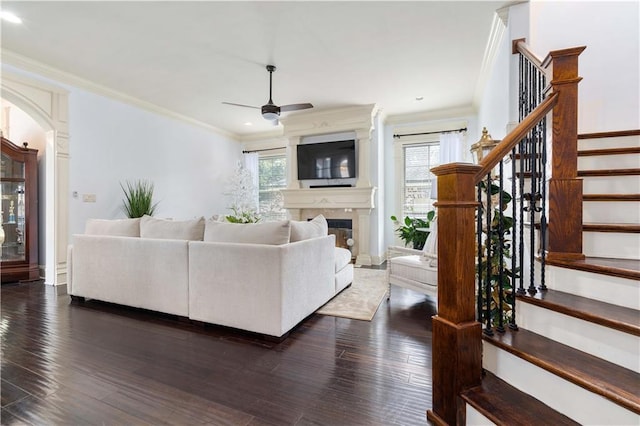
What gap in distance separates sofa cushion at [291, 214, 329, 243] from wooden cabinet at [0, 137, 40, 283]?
410cm

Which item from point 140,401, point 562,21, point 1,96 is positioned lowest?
point 140,401

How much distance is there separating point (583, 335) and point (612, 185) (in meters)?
1.37

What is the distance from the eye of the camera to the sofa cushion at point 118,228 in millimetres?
3068

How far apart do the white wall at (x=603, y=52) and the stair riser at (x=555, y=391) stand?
264 cm

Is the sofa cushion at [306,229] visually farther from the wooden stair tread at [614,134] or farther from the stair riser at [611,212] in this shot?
the wooden stair tread at [614,134]

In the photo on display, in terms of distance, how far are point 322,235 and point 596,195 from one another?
7.08ft

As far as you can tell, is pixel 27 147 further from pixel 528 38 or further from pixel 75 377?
pixel 528 38

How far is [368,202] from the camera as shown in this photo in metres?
5.30

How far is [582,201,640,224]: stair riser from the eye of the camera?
1844mm

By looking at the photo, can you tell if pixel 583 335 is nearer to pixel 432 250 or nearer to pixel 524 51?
pixel 432 250

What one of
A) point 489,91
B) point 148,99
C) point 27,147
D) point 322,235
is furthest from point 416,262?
point 27,147

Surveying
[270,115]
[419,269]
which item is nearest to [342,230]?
[270,115]

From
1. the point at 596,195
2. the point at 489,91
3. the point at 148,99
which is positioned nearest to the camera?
the point at 596,195

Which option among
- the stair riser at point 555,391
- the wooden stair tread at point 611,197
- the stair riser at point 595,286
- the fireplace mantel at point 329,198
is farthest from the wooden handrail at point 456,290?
the fireplace mantel at point 329,198
